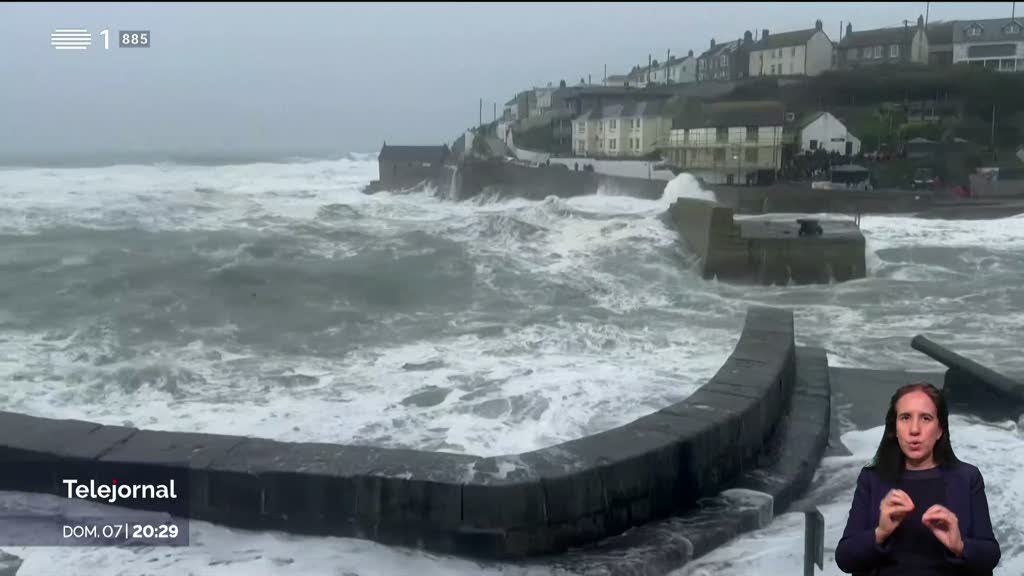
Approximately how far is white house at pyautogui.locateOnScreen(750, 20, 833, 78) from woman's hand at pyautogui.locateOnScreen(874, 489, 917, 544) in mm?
61568

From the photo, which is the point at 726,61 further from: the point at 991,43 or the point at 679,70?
the point at 991,43

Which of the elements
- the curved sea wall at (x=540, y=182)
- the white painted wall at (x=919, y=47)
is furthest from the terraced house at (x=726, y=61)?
the curved sea wall at (x=540, y=182)

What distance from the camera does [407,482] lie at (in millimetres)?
3514

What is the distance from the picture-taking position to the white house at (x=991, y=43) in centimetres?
5656

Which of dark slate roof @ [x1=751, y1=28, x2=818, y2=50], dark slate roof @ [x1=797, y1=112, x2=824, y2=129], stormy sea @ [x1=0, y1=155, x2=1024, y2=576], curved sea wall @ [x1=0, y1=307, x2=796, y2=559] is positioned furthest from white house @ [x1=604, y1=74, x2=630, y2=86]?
curved sea wall @ [x1=0, y1=307, x2=796, y2=559]

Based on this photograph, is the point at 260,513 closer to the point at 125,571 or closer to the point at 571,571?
the point at 125,571

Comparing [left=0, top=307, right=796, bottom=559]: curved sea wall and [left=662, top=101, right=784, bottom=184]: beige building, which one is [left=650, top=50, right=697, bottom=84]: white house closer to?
[left=662, top=101, right=784, bottom=184]: beige building

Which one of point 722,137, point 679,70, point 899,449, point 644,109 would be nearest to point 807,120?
point 722,137

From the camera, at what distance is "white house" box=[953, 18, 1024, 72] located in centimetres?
5656

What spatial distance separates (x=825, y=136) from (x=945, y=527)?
4540 cm

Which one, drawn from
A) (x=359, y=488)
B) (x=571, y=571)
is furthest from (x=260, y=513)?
(x=571, y=571)

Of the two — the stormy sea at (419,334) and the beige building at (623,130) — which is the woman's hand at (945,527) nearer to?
the stormy sea at (419,334)

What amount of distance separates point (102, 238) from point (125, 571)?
53.9 feet

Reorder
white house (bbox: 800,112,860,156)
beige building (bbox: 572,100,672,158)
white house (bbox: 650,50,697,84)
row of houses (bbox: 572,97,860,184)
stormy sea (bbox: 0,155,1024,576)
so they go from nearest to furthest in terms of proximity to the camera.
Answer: stormy sea (bbox: 0,155,1024,576) < row of houses (bbox: 572,97,860,184) < white house (bbox: 800,112,860,156) < beige building (bbox: 572,100,672,158) < white house (bbox: 650,50,697,84)
